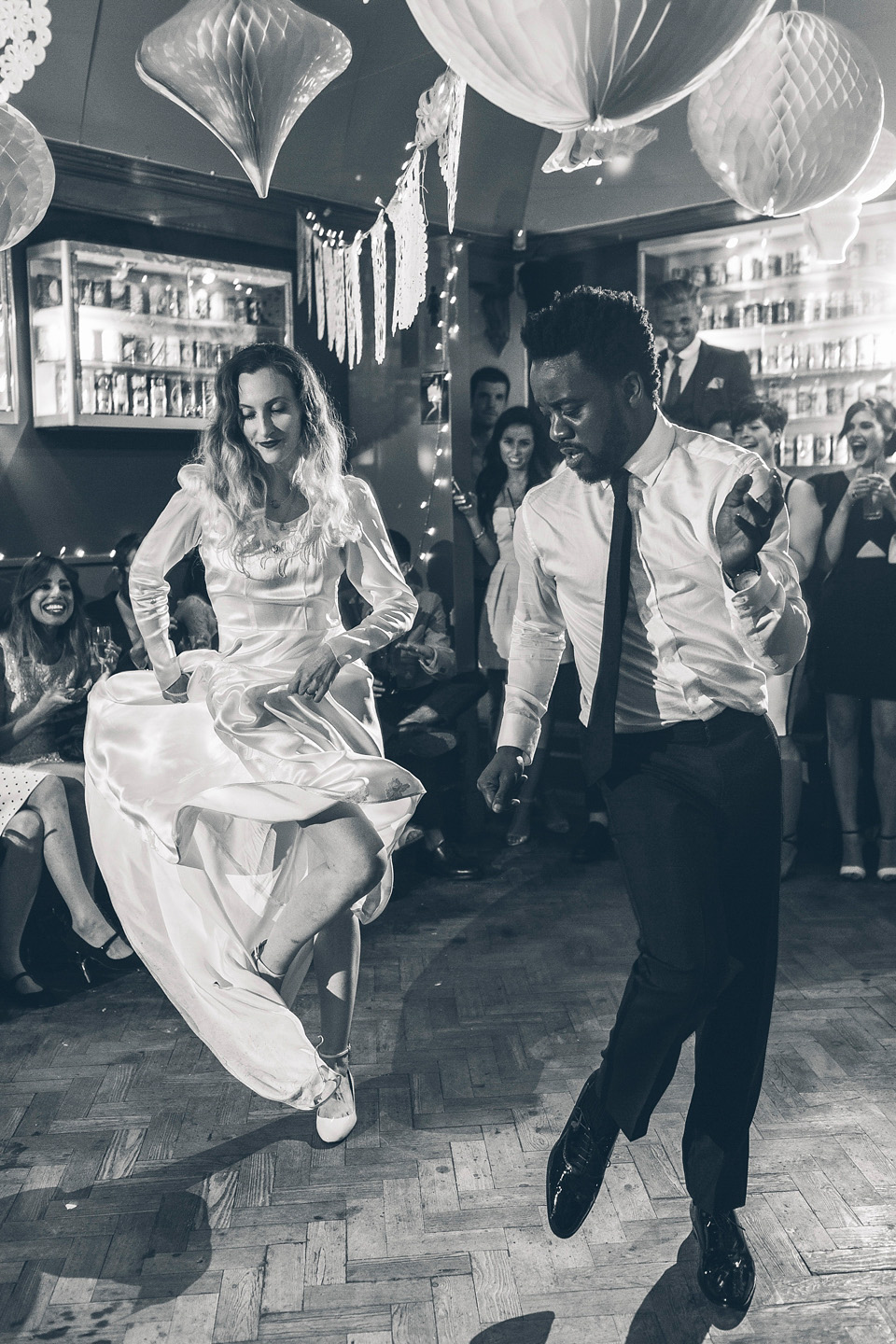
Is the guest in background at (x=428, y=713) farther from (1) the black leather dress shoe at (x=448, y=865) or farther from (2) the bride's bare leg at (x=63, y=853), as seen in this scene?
(2) the bride's bare leg at (x=63, y=853)

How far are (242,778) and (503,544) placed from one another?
2847 mm

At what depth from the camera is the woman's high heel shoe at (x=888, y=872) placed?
4570 mm

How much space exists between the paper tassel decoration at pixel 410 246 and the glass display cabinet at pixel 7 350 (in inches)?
63.8

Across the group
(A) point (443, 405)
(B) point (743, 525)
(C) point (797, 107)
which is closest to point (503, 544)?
(A) point (443, 405)

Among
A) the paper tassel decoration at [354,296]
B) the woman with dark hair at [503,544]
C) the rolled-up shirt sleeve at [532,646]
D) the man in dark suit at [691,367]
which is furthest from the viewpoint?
the man in dark suit at [691,367]

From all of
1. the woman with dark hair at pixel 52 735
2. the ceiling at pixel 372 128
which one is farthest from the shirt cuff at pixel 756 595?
the ceiling at pixel 372 128

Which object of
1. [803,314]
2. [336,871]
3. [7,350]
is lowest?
[336,871]

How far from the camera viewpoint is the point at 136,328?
5.65 metres

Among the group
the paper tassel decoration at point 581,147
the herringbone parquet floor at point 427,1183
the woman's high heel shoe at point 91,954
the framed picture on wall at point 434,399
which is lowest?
the herringbone parquet floor at point 427,1183

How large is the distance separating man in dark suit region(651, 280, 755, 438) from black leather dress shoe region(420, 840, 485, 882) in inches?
109

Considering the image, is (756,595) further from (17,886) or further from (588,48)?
(17,886)

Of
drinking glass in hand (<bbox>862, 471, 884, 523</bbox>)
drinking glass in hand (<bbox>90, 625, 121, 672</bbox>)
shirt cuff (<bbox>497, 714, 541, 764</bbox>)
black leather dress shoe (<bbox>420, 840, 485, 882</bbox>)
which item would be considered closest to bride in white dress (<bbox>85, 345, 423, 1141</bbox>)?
shirt cuff (<bbox>497, 714, 541, 764</bbox>)

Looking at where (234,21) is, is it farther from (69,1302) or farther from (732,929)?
(69,1302)

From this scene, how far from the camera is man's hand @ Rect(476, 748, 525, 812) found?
7.00 feet
